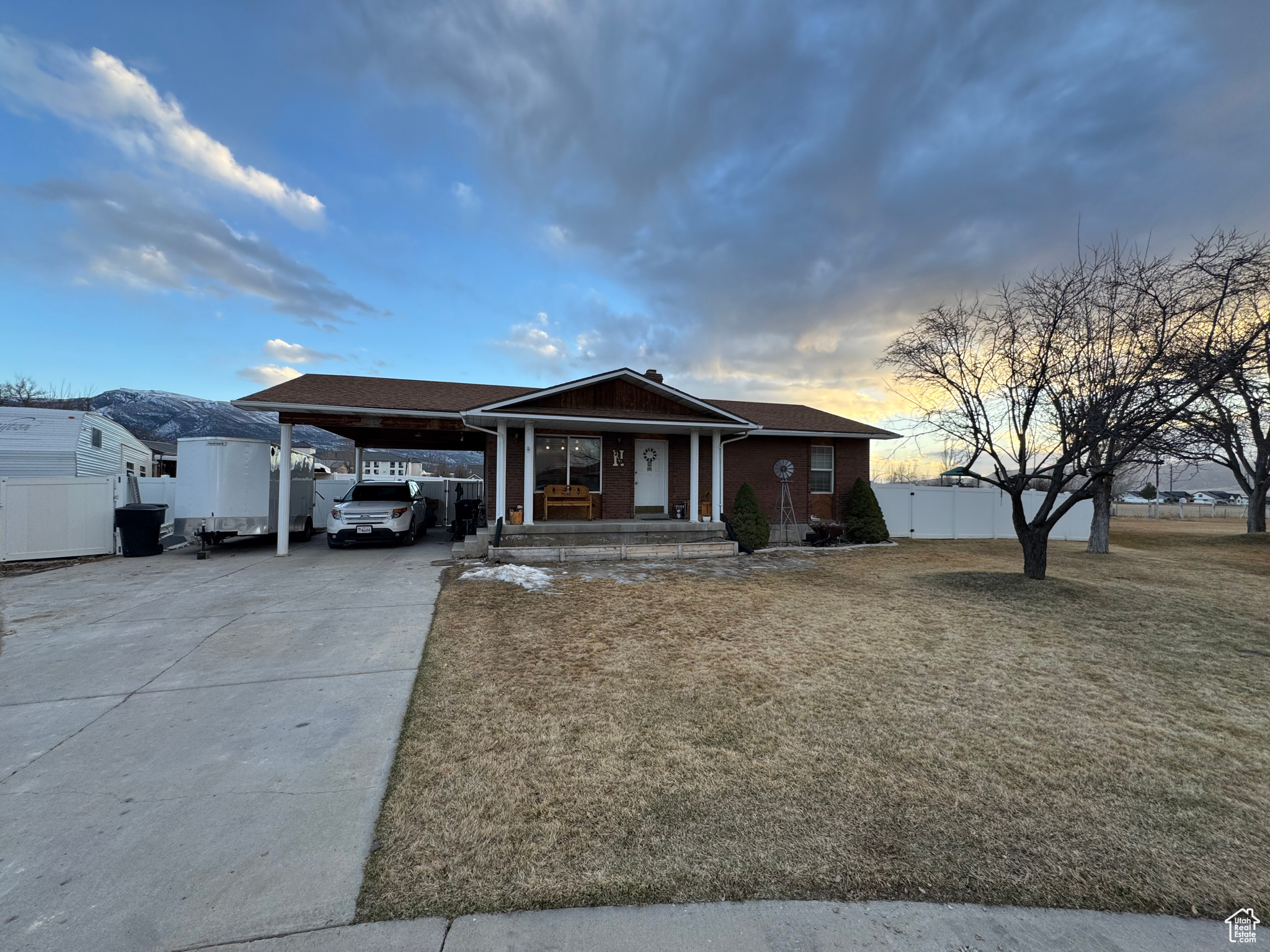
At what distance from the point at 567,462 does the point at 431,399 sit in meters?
3.82

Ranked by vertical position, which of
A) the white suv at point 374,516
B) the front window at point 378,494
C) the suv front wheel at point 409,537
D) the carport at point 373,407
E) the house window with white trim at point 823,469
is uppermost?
the carport at point 373,407

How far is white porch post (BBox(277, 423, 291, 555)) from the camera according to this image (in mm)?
11227

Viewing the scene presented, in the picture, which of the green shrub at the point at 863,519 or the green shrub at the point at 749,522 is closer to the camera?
the green shrub at the point at 749,522

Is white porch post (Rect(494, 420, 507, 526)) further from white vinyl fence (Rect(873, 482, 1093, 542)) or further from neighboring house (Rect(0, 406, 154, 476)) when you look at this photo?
white vinyl fence (Rect(873, 482, 1093, 542))

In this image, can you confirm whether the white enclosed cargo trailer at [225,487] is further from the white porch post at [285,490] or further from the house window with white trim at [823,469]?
the house window with white trim at [823,469]

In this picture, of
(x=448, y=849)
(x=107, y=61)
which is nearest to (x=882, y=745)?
(x=448, y=849)

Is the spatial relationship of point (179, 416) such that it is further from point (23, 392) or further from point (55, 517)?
point (55, 517)

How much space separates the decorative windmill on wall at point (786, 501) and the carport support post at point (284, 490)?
12.7 metres

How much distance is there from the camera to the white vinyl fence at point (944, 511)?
16.8 m

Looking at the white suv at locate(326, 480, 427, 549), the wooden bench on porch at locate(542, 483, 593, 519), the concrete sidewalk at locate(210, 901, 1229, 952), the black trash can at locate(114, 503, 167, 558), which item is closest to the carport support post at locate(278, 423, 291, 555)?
the white suv at locate(326, 480, 427, 549)

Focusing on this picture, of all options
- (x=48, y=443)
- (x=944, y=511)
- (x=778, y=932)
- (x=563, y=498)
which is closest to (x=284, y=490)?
(x=48, y=443)

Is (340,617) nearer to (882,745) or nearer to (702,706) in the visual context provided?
(702,706)

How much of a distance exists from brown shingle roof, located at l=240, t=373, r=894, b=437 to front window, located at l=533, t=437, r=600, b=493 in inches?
66.1

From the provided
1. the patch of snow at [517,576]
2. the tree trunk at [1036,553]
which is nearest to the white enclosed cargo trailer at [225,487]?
the patch of snow at [517,576]
